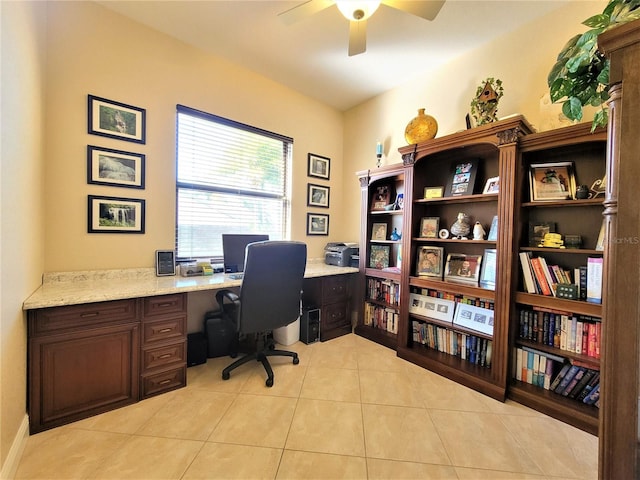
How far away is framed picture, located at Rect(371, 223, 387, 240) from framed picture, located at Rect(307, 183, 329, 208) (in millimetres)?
786

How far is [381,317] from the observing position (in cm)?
290

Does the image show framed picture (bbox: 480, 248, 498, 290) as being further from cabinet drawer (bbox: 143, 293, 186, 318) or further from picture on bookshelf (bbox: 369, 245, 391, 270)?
cabinet drawer (bbox: 143, 293, 186, 318)

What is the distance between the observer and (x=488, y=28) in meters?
2.16

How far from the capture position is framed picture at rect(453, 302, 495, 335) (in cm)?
204

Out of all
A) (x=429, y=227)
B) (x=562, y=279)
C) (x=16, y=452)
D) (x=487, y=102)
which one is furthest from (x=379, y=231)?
(x=16, y=452)

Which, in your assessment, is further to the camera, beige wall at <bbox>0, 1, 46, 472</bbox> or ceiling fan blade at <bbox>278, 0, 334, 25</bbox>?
ceiling fan blade at <bbox>278, 0, 334, 25</bbox>

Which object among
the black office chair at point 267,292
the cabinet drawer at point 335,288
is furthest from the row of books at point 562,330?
the black office chair at point 267,292

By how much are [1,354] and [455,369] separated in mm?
2721

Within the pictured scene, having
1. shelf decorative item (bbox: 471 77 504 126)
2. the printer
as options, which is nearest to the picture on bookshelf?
the printer

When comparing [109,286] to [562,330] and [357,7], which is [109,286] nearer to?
[357,7]

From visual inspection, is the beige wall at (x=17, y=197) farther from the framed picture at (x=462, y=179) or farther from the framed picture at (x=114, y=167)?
the framed picture at (x=462, y=179)

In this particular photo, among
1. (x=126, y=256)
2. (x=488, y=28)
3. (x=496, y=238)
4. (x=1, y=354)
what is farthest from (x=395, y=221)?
(x=1, y=354)

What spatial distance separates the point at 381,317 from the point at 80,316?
2559 millimetres

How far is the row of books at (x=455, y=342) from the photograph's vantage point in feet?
6.99
